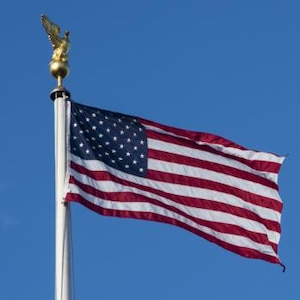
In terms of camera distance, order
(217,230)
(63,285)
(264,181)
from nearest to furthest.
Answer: (63,285), (217,230), (264,181)

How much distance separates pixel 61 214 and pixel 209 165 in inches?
205

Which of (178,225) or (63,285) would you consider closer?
(63,285)

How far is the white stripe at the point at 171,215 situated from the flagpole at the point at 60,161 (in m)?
0.50

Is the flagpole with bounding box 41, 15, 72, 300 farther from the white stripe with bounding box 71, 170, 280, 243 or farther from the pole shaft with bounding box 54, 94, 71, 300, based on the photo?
the white stripe with bounding box 71, 170, 280, 243

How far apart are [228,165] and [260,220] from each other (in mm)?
1425

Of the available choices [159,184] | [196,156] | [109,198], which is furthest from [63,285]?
[196,156]

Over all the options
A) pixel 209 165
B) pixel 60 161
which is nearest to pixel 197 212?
pixel 209 165

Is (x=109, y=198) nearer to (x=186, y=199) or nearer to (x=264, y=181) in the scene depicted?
(x=186, y=199)

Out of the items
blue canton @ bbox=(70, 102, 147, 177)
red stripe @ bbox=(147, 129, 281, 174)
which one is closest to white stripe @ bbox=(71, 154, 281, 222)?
blue canton @ bbox=(70, 102, 147, 177)

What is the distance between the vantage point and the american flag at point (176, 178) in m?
23.7

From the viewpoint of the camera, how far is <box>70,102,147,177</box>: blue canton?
24109 millimetres

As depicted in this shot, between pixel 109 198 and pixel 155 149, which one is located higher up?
pixel 155 149

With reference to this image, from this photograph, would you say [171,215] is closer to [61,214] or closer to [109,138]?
[109,138]

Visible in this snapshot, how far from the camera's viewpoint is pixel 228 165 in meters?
26.5
